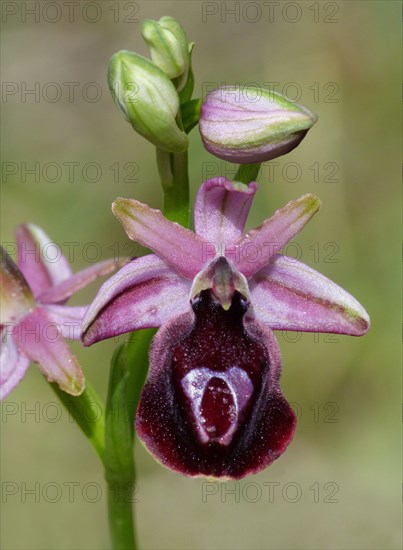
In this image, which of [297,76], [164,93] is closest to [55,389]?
[164,93]

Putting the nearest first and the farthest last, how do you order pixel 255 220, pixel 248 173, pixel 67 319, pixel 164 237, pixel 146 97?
pixel 146 97 < pixel 164 237 < pixel 248 173 < pixel 67 319 < pixel 255 220

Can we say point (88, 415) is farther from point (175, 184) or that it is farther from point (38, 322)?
point (175, 184)

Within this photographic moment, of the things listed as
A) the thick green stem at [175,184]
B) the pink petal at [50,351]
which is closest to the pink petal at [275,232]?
the thick green stem at [175,184]

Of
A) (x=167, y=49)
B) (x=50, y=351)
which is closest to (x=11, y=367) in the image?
(x=50, y=351)

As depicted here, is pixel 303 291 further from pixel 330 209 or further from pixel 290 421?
pixel 330 209

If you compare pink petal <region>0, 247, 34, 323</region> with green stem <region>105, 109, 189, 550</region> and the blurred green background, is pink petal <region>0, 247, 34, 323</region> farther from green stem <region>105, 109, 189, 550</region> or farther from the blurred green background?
the blurred green background

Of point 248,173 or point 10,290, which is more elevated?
point 248,173

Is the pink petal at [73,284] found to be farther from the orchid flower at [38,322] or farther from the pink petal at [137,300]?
the pink petal at [137,300]
